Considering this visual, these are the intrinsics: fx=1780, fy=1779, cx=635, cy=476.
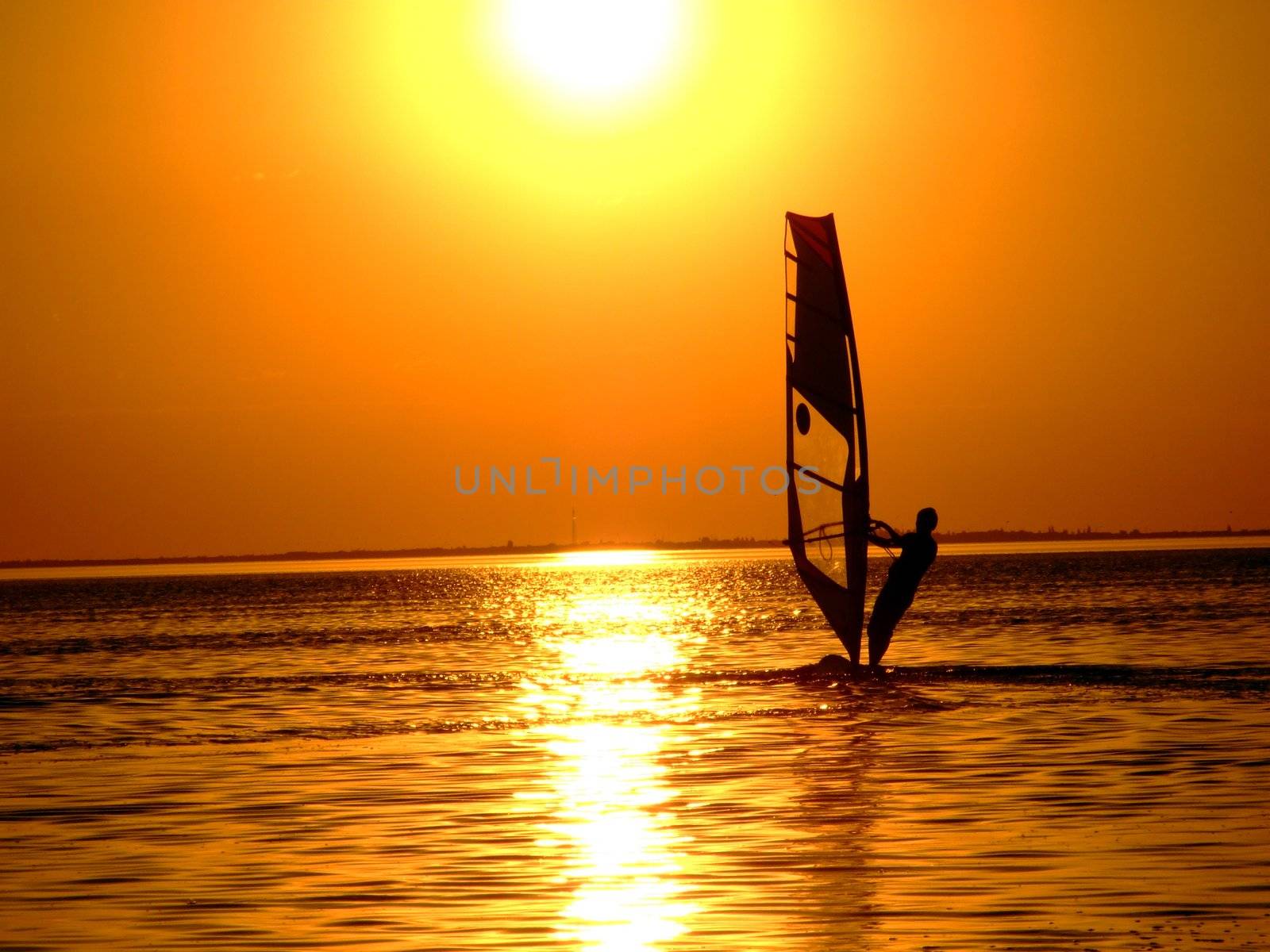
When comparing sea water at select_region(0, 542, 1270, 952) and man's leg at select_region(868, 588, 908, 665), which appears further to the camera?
man's leg at select_region(868, 588, 908, 665)

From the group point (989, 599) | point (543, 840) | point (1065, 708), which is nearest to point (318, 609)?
point (989, 599)

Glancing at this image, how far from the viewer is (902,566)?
2508 cm

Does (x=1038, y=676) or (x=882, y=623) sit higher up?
(x=882, y=623)

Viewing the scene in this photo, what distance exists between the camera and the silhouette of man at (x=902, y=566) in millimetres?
24234

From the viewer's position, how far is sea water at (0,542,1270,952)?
33.7 ft

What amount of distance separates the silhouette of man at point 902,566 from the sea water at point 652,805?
98cm

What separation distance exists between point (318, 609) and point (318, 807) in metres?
68.3

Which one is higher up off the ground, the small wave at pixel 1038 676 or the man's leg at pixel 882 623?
the man's leg at pixel 882 623

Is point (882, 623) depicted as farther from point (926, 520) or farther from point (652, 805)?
point (652, 805)

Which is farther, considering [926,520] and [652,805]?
[926,520]

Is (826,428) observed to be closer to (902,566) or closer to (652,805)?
(902,566)

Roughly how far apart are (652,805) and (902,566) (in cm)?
1122

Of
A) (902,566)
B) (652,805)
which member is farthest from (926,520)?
(652,805)

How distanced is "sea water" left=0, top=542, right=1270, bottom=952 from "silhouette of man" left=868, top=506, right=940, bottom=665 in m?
0.98
